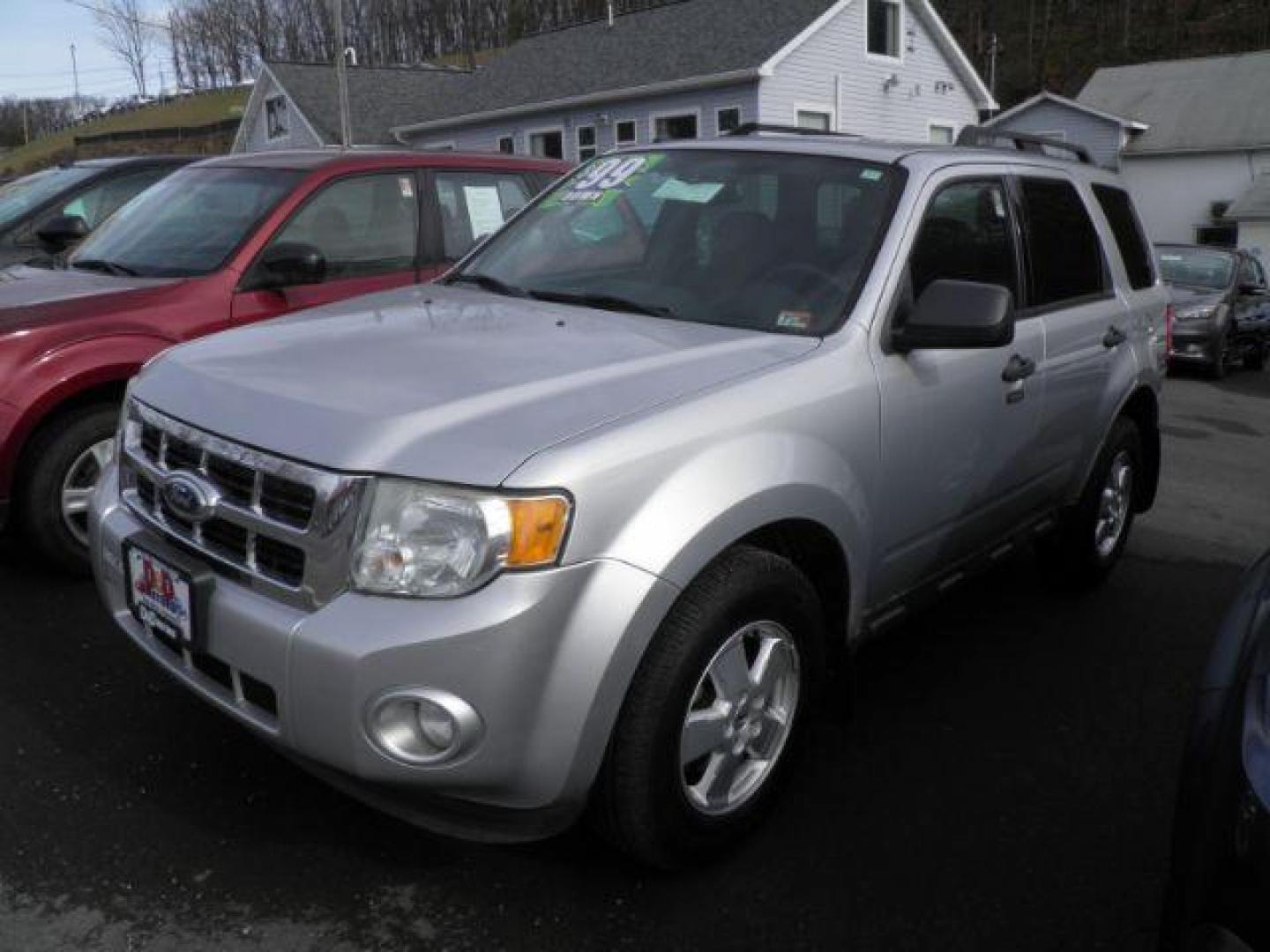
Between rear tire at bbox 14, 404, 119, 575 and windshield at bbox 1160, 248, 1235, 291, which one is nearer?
rear tire at bbox 14, 404, 119, 575

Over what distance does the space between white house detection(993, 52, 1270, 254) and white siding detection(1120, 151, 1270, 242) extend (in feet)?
0.09

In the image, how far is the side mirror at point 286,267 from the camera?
15.8 ft

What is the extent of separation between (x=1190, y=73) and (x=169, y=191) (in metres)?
39.6

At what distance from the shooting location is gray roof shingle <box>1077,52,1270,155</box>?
33500 millimetres

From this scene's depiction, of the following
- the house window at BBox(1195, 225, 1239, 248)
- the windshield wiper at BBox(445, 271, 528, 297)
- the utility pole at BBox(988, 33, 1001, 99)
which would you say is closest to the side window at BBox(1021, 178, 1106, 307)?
the windshield wiper at BBox(445, 271, 528, 297)

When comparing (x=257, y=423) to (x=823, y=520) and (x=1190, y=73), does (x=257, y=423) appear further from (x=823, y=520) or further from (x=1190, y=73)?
(x=1190, y=73)

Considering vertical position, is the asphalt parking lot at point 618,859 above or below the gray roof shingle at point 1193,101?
below

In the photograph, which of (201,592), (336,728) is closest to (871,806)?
(336,728)

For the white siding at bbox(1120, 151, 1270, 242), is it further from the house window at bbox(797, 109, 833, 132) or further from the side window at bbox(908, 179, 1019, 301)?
the side window at bbox(908, 179, 1019, 301)

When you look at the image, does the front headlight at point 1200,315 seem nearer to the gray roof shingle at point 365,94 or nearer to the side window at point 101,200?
the side window at point 101,200

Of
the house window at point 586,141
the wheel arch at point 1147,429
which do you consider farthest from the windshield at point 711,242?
the house window at point 586,141

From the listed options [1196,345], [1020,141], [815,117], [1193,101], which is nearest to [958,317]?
[1020,141]

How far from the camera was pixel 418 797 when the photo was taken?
2354 mm

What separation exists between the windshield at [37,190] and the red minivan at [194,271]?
214 centimetres
